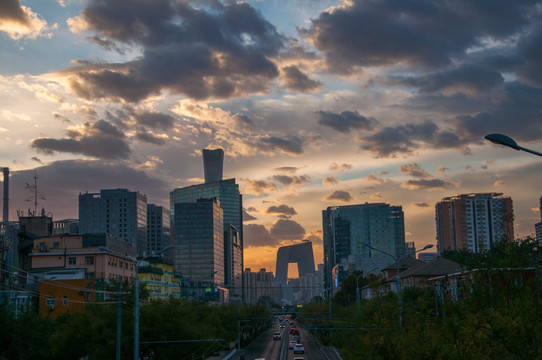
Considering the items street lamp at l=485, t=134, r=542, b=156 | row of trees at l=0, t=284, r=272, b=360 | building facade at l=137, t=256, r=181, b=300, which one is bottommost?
row of trees at l=0, t=284, r=272, b=360

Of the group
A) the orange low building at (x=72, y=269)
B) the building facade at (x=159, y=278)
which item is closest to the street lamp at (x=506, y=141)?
the orange low building at (x=72, y=269)

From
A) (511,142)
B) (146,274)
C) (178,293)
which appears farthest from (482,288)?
(178,293)

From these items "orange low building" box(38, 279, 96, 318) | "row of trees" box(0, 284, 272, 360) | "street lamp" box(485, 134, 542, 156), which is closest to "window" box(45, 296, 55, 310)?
"orange low building" box(38, 279, 96, 318)

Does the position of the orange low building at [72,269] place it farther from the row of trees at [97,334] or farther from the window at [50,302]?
the row of trees at [97,334]

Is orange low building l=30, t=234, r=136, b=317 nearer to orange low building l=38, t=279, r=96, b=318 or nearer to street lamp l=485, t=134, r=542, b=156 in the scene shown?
orange low building l=38, t=279, r=96, b=318

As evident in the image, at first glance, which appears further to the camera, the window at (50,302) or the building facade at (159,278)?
the building facade at (159,278)

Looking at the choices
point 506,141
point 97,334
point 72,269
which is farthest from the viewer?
point 72,269

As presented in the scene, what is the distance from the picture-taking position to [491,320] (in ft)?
71.6

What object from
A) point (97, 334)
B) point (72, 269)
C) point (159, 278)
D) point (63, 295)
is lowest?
point (97, 334)

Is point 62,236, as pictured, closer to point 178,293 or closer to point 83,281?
point 83,281

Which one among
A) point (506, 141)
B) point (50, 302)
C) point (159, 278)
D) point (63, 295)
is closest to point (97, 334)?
point (63, 295)

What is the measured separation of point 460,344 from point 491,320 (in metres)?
2.38

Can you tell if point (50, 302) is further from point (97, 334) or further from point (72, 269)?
point (97, 334)

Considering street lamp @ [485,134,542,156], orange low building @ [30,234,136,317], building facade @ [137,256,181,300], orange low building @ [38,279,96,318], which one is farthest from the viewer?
building facade @ [137,256,181,300]
